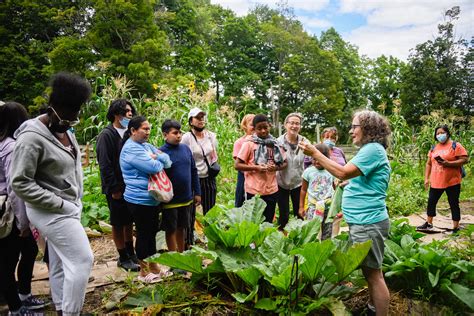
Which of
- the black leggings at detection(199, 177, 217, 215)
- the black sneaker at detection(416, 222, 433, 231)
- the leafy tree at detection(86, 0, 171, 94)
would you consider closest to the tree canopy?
the leafy tree at detection(86, 0, 171, 94)

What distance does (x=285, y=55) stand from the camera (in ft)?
94.5

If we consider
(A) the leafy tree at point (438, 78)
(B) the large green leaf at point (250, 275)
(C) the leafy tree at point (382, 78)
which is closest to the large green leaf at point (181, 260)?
(B) the large green leaf at point (250, 275)

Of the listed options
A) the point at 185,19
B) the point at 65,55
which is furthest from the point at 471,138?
the point at 185,19

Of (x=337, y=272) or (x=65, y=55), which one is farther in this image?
(x=65, y=55)

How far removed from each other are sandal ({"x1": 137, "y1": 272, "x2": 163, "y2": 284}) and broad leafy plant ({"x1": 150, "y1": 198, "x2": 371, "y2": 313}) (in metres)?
0.43

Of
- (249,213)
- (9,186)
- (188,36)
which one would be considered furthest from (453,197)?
(188,36)

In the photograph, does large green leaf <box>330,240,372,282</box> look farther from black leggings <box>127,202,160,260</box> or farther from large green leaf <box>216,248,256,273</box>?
black leggings <box>127,202,160,260</box>

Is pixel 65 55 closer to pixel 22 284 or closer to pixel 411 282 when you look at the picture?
pixel 22 284

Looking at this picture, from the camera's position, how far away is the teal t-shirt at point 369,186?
2230 mm

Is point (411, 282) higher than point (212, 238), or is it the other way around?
point (212, 238)

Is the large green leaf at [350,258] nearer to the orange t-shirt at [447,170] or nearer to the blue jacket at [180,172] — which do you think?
the blue jacket at [180,172]

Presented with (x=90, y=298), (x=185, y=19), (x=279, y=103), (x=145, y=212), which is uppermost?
(x=185, y=19)

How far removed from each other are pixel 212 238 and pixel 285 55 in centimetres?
2808

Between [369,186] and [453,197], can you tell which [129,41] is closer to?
[453,197]
